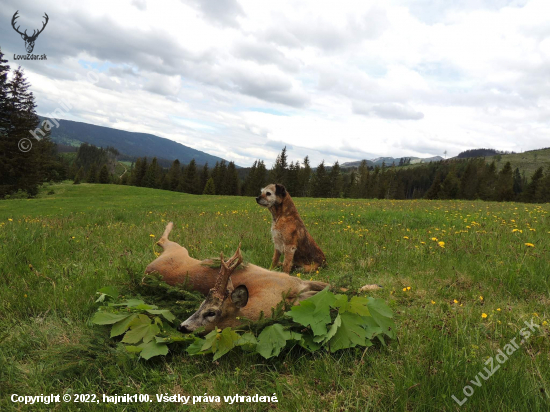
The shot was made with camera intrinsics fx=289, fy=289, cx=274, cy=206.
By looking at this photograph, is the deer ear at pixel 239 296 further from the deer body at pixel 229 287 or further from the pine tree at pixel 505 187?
the pine tree at pixel 505 187

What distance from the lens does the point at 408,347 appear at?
291cm

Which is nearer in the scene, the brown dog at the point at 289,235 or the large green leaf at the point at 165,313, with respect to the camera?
the large green leaf at the point at 165,313

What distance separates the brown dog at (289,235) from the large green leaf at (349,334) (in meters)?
3.60

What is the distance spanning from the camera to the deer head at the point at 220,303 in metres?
3.08

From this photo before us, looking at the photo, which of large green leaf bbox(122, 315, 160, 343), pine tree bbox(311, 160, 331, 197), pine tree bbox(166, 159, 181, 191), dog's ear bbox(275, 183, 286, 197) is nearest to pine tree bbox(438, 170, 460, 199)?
pine tree bbox(311, 160, 331, 197)

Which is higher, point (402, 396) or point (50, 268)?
point (402, 396)

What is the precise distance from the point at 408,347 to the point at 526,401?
940 mm

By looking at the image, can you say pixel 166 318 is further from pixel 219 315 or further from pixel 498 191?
pixel 498 191

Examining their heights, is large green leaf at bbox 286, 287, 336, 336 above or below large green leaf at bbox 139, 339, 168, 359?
above

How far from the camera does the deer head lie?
121 inches

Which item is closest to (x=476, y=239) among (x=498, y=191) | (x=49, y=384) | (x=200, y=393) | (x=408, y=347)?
(x=408, y=347)

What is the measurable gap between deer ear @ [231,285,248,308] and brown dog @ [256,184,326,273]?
327 cm

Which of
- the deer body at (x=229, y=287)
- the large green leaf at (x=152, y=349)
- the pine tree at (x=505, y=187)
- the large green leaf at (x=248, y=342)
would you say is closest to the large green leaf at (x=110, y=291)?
the deer body at (x=229, y=287)

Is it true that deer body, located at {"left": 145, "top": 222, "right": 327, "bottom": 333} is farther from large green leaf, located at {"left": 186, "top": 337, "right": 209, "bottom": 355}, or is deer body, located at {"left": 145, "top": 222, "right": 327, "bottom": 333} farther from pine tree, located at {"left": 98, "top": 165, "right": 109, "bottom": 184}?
pine tree, located at {"left": 98, "top": 165, "right": 109, "bottom": 184}
